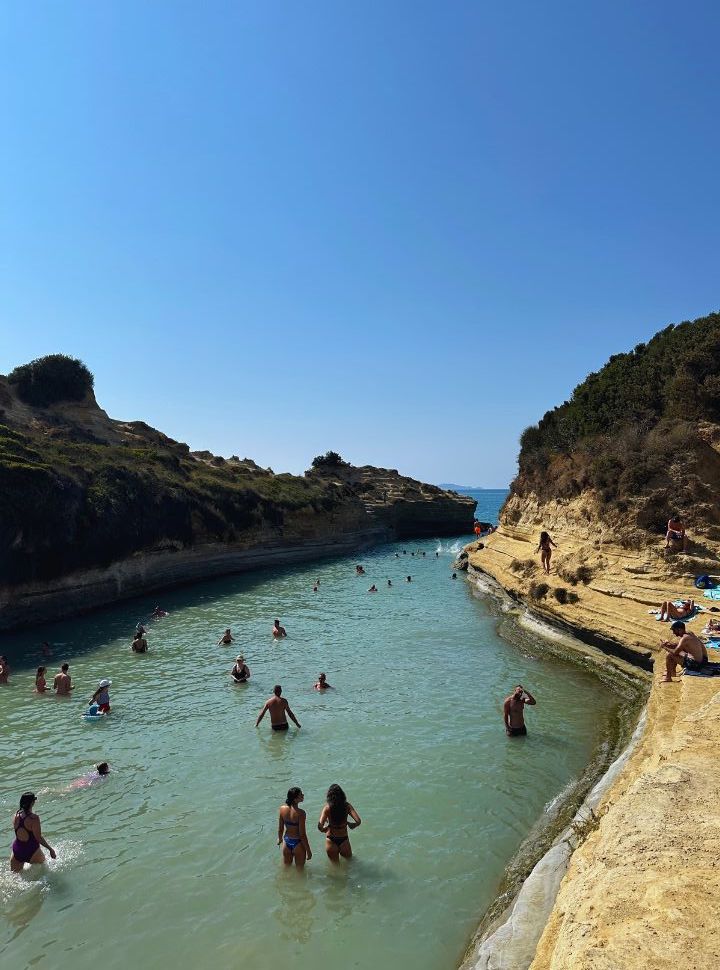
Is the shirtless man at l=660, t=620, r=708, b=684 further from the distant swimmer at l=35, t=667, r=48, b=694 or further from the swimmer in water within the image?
the swimmer in water

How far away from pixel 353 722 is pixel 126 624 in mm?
17457

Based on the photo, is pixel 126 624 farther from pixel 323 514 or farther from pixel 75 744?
pixel 323 514

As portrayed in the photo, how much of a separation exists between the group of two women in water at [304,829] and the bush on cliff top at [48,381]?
1946 inches

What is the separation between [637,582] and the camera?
762 inches

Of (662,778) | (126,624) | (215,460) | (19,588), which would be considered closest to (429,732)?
(662,778)

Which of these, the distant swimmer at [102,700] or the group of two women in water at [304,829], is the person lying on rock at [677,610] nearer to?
the group of two women in water at [304,829]

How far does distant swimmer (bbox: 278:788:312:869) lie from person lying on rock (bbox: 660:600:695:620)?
1294 cm

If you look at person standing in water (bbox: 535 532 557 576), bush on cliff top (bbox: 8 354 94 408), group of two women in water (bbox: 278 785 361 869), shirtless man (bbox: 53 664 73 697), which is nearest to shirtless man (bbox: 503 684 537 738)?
group of two women in water (bbox: 278 785 361 869)

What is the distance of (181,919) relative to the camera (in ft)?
25.5

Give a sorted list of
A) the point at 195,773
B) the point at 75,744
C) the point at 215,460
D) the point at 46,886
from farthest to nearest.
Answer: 1. the point at 215,460
2. the point at 75,744
3. the point at 195,773
4. the point at 46,886

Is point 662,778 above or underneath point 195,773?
above

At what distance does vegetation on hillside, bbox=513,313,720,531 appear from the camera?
70.1ft

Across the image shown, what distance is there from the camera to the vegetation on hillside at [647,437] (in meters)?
21.4

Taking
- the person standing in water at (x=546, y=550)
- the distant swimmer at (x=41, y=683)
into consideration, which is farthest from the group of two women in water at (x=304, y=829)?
the person standing in water at (x=546, y=550)
